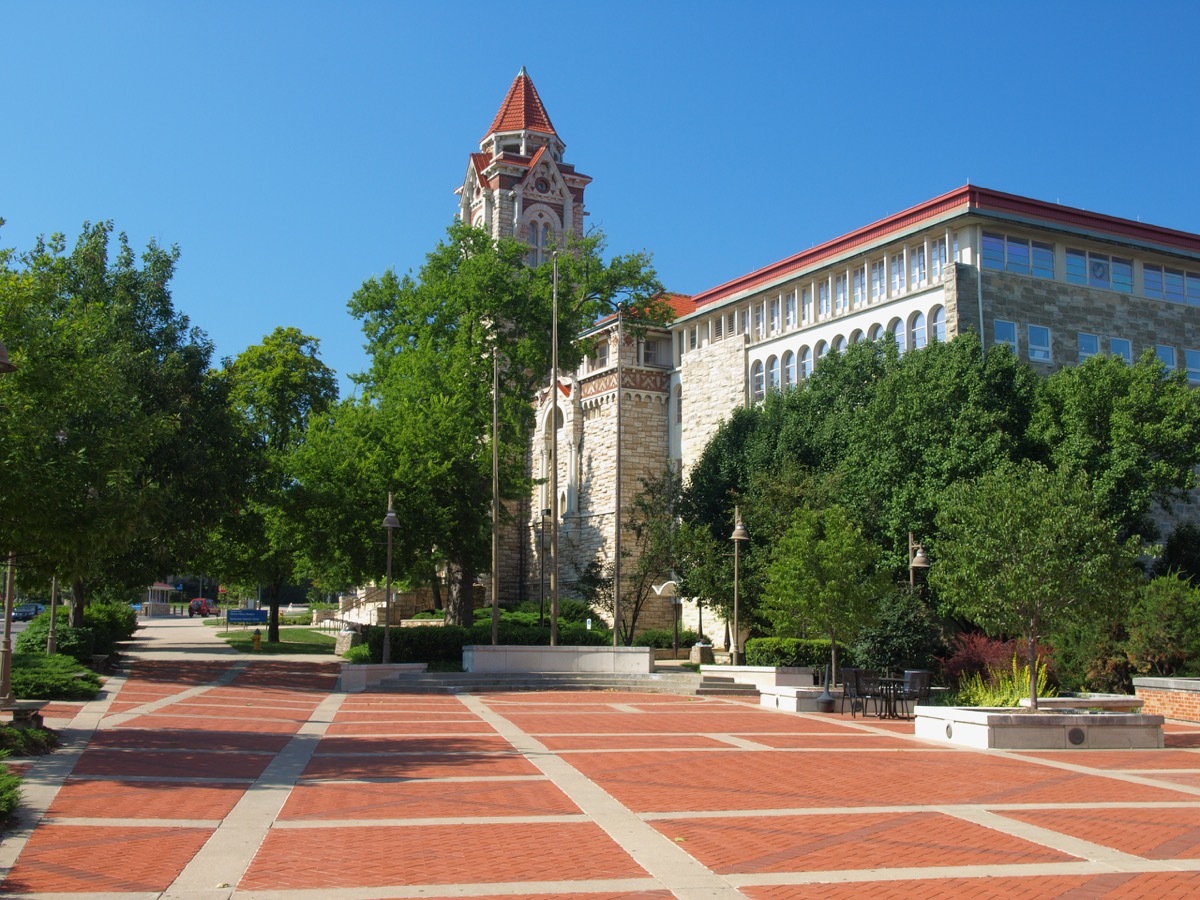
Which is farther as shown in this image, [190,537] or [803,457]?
[803,457]

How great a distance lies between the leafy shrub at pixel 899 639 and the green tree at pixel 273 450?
18.2 meters

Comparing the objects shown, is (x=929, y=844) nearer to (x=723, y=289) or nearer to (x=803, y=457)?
(x=803, y=457)

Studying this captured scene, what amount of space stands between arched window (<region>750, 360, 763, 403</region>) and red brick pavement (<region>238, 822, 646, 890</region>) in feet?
127

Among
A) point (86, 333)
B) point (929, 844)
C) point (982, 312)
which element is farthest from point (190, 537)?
point (929, 844)

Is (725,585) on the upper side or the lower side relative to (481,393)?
lower

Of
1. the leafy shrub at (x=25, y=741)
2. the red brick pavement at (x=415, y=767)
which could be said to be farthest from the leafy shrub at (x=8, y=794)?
the leafy shrub at (x=25, y=741)

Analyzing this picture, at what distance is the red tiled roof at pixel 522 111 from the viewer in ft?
263

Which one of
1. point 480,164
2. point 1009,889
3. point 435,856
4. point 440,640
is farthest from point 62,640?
point 480,164

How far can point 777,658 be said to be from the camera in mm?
31812

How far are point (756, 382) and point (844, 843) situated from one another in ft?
130

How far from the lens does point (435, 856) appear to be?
30.0 ft

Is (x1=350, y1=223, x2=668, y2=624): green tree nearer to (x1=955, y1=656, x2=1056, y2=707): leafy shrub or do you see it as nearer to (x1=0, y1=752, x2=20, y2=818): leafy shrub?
(x1=955, y1=656, x2=1056, y2=707): leafy shrub

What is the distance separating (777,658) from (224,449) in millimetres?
16595

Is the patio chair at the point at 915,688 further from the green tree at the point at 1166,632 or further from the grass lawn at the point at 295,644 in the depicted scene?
the grass lawn at the point at 295,644
